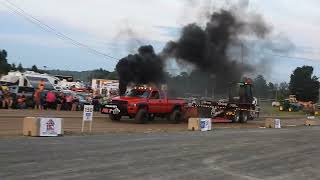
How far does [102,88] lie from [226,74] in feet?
102

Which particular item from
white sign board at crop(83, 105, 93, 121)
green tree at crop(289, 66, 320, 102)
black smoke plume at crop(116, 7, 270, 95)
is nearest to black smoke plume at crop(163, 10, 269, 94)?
black smoke plume at crop(116, 7, 270, 95)

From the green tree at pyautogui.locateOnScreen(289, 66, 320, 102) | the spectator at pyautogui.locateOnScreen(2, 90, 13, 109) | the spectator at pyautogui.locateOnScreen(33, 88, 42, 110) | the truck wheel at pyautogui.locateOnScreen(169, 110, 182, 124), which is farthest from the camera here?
the green tree at pyautogui.locateOnScreen(289, 66, 320, 102)

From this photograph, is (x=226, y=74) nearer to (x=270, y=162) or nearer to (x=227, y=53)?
(x=227, y=53)

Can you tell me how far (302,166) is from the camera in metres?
16.2

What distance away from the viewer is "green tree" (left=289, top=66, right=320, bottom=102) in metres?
118

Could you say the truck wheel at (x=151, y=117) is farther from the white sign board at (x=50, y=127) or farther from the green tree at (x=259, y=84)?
the white sign board at (x=50, y=127)

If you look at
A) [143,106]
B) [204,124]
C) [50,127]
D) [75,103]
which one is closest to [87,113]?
[50,127]

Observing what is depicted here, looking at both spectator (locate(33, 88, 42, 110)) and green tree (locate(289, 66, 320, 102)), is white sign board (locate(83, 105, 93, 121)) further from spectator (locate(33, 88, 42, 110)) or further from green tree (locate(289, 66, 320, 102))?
green tree (locate(289, 66, 320, 102))

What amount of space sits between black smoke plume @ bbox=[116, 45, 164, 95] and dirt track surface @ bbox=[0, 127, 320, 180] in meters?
18.9

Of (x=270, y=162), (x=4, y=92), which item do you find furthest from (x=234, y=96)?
(x=270, y=162)

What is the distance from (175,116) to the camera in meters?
35.6

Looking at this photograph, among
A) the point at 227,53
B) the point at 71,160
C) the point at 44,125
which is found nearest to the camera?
the point at 71,160

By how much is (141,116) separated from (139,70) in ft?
27.9

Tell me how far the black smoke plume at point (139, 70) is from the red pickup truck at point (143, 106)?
5.24m
